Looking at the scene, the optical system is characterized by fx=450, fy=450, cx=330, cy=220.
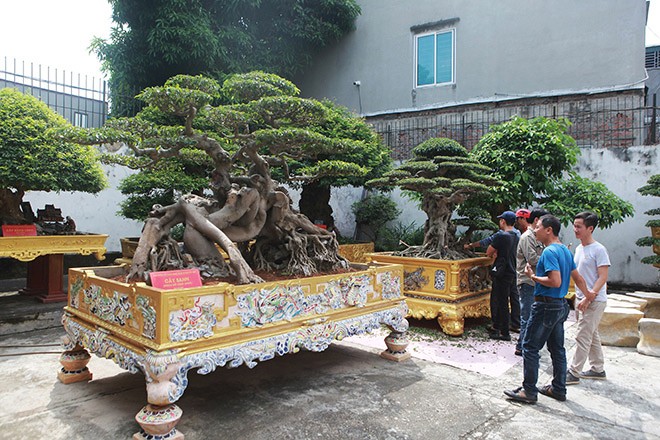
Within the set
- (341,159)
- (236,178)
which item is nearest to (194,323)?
(236,178)

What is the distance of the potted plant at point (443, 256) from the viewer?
16.3ft

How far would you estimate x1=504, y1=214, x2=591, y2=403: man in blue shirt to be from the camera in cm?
314

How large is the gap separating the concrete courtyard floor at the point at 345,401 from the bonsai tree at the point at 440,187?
67.0 inches

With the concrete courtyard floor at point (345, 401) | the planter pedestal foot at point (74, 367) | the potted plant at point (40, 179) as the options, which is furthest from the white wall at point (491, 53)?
the planter pedestal foot at point (74, 367)

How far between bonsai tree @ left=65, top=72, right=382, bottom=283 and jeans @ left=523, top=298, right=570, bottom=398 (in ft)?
5.61

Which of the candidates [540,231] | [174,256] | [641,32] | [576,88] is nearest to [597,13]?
[641,32]

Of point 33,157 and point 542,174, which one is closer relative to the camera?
point 33,157

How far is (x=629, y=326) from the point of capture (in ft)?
15.1

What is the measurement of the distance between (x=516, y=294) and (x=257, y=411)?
10.7 feet

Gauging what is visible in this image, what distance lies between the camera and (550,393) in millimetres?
3279

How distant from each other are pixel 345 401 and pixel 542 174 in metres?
4.33

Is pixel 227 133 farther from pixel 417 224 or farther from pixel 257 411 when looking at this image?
pixel 417 224

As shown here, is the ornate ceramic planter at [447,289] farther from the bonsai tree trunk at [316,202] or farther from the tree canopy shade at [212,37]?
the tree canopy shade at [212,37]

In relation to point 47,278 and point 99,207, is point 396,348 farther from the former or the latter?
point 99,207
